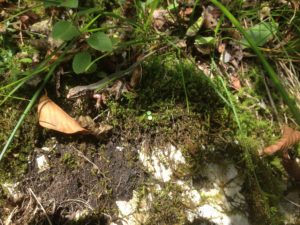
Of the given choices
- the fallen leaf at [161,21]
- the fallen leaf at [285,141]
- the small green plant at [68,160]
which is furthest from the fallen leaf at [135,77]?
the fallen leaf at [285,141]

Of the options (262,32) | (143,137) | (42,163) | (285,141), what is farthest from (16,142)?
(262,32)

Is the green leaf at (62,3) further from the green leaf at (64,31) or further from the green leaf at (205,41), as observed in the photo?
the green leaf at (205,41)

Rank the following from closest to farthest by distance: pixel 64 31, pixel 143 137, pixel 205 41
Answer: pixel 64 31, pixel 143 137, pixel 205 41

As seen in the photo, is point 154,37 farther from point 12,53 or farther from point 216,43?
point 12,53

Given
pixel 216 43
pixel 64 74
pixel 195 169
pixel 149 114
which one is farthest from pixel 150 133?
pixel 216 43

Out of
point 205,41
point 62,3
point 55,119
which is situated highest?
point 62,3

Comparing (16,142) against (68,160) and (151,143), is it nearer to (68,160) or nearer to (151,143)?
(68,160)

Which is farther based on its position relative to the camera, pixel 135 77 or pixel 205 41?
pixel 205 41
